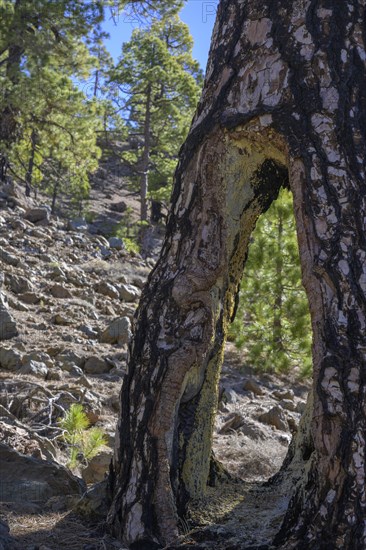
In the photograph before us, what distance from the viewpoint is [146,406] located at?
9.62 feet

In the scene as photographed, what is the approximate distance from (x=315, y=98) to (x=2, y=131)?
33.7ft

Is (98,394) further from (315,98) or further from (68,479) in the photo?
(315,98)

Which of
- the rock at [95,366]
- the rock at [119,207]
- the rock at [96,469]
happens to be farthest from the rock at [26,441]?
the rock at [119,207]

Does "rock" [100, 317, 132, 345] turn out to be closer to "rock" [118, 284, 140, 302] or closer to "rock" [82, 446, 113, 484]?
A: "rock" [118, 284, 140, 302]

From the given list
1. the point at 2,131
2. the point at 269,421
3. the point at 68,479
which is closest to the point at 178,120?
the point at 2,131

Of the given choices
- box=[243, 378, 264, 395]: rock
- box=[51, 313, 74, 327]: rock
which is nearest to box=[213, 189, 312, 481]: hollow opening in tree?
box=[243, 378, 264, 395]: rock

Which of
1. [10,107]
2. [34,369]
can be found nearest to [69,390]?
[34,369]

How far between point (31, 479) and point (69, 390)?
8.83 feet

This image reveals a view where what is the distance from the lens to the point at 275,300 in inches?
396

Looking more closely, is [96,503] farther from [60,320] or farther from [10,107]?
[10,107]

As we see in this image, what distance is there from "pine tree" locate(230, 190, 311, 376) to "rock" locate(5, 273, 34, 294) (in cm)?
300

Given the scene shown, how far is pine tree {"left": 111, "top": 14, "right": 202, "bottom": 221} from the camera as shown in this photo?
65.7ft

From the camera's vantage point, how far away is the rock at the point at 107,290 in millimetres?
11211

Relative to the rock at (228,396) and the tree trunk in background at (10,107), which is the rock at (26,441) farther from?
the tree trunk in background at (10,107)
